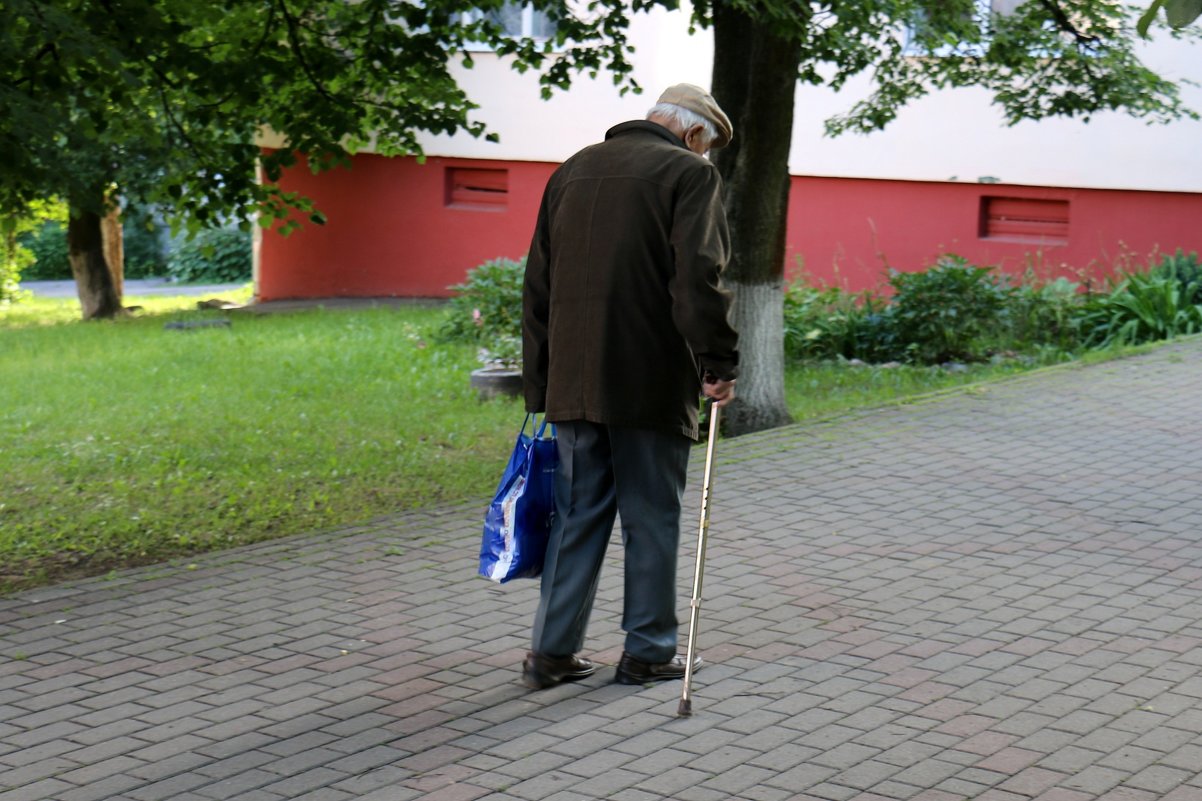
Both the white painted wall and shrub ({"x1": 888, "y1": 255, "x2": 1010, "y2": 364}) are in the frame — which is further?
the white painted wall

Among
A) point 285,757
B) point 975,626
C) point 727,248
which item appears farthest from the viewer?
point 975,626

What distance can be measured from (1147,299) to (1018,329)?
4.46ft

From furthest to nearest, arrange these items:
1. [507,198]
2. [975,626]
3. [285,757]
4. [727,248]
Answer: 1. [507,198]
2. [975,626]
3. [727,248]
4. [285,757]

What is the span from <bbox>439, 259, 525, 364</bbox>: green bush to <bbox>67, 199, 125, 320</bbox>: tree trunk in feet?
23.1

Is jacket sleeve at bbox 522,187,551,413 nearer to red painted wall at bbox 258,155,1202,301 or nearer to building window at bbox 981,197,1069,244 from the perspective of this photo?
red painted wall at bbox 258,155,1202,301

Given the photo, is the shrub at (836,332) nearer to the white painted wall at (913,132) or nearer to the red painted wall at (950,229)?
the red painted wall at (950,229)

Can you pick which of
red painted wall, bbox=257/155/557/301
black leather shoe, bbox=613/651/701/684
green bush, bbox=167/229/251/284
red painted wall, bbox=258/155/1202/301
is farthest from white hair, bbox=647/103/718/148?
green bush, bbox=167/229/251/284

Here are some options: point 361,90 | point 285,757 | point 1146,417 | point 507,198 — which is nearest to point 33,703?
point 285,757

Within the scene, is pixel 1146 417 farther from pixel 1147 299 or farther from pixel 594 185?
pixel 594 185

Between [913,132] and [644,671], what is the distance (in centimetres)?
1420

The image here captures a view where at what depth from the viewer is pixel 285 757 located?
4.50 meters

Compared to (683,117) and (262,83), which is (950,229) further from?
(683,117)

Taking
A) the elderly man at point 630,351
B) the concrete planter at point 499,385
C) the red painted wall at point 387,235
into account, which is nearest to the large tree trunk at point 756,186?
the concrete planter at point 499,385

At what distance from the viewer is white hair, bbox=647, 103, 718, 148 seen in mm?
4973
